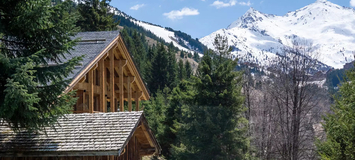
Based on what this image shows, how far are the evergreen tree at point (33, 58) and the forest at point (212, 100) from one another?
21mm

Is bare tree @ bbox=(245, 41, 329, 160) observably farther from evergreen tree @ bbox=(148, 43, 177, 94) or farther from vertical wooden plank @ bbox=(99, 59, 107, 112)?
evergreen tree @ bbox=(148, 43, 177, 94)

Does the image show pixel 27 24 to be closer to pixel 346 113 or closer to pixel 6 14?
pixel 6 14

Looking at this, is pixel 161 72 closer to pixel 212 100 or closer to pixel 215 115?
pixel 212 100

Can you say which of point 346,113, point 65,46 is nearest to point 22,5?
point 65,46

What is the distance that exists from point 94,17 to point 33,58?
36.3 metres

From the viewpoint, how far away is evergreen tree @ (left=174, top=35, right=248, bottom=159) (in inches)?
960

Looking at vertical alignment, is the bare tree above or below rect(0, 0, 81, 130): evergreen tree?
below

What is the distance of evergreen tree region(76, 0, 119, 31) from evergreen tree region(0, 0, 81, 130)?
3424 cm

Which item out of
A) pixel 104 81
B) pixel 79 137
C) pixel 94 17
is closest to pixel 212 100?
pixel 104 81

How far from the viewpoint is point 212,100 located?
26.1 meters

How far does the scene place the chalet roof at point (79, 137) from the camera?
8.14 metres

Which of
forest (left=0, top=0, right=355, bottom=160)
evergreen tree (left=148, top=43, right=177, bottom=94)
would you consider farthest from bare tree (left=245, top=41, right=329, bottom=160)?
evergreen tree (left=148, top=43, right=177, bottom=94)

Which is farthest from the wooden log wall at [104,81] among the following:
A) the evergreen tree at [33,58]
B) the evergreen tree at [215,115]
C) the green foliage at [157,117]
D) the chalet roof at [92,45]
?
the green foliage at [157,117]

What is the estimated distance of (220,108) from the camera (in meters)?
24.9
